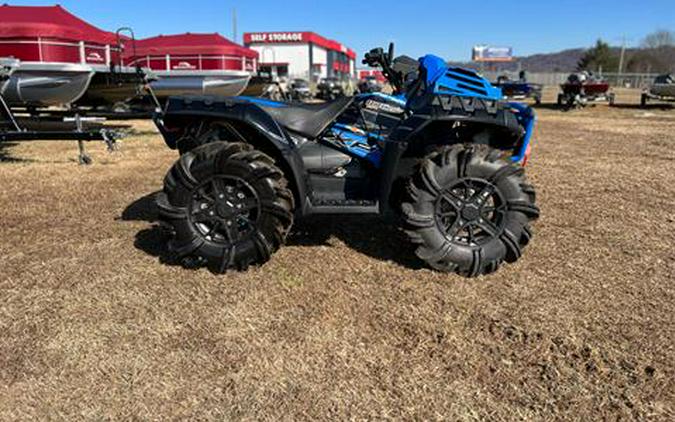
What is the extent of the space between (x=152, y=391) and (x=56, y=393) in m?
0.42

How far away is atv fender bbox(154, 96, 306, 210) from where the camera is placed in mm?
3721

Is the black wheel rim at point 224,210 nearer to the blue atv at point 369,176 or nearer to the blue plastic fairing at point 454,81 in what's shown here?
the blue atv at point 369,176

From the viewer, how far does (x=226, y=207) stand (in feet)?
12.1

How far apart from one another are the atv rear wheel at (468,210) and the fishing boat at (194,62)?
10341mm

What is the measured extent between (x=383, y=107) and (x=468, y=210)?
1.05 metres

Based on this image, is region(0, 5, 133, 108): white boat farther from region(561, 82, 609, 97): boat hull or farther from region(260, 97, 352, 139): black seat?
region(561, 82, 609, 97): boat hull

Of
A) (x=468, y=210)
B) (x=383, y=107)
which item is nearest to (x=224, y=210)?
(x=383, y=107)

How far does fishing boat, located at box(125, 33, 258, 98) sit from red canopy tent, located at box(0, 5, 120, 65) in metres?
2.28

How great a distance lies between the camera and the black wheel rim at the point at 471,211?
359 cm

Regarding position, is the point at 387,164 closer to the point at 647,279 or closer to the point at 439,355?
the point at 439,355

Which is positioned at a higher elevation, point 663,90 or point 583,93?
point 663,90

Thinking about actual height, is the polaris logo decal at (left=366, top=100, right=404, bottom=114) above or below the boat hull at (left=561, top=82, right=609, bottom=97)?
below

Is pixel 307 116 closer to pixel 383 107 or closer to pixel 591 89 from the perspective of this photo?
pixel 383 107

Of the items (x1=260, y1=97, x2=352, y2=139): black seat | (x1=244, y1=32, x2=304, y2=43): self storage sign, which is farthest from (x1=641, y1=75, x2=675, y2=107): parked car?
(x1=244, y1=32, x2=304, y2=43): self storage sign
